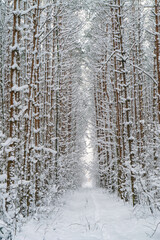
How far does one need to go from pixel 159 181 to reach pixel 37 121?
3.28 meters

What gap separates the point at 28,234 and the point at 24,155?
1.84 metres

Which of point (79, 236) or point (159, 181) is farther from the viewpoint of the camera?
point (159, 181)

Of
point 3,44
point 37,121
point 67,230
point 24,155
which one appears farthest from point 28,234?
point 3,44

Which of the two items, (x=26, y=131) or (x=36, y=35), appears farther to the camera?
(x=36, y=35)

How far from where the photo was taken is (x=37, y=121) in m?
6.32

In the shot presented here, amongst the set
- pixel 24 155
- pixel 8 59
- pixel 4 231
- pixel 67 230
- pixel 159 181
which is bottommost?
pixel 67 230

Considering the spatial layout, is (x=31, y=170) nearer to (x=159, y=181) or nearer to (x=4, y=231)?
(x=4, y=231)

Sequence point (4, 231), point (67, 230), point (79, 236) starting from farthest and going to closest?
point (67, 230)
point (79, 236)
point (4, 231)

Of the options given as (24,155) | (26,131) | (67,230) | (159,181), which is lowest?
(67,230)

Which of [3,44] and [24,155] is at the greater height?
[3,44]

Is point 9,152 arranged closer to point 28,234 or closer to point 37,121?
point 28,234

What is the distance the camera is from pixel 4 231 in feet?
10.6

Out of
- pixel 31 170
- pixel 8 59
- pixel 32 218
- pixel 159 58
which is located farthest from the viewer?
pixel 8 59

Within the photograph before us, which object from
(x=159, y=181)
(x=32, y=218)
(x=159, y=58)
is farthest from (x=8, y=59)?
(x=159, y=181)
